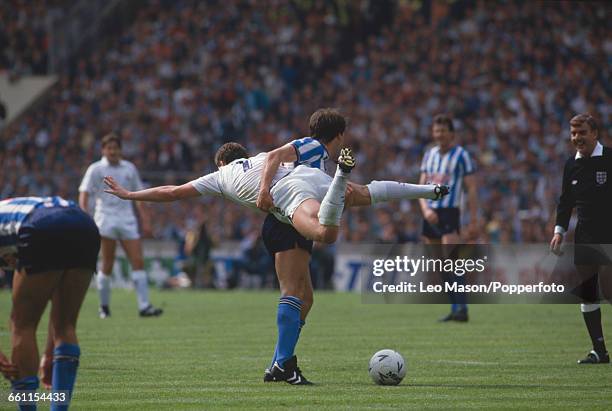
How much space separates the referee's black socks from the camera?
35.0 ft

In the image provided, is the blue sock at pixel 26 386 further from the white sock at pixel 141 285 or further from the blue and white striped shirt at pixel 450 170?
the white sock at pixel 141 285

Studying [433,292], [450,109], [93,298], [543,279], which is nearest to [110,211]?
[93,298]

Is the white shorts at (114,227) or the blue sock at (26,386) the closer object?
the blue sock at (26,386)

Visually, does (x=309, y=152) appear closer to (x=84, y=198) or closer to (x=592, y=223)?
(x=592, y=223)

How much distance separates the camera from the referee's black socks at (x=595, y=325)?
10680 millimetres

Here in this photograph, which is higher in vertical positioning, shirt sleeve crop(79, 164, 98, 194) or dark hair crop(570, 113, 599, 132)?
shirt sleeve crop(79, 164, 98, 194)

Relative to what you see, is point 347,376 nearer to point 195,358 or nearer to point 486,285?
point 195,358

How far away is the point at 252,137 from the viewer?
3078 cm

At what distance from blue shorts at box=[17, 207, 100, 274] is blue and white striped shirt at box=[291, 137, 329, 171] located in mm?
2770

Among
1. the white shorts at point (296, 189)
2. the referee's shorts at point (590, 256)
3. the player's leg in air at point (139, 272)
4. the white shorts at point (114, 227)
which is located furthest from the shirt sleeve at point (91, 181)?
the referee's shorts at point (590, 256)

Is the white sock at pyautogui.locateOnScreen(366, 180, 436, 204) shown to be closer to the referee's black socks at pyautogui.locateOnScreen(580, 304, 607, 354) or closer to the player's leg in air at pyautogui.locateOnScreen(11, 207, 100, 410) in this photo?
the referee's black socks at pyautogui.locateOnScreen(580, 304, 607, 354)

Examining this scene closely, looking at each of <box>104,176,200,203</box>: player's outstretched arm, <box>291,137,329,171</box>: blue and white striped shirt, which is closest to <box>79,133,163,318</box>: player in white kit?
<box>104,176,200,203</box>: player's outstretched arm

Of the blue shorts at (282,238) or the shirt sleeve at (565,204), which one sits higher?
the shirt sleeve at (565,204)

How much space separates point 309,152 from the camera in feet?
30.4
